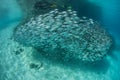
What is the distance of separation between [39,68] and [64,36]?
110cm

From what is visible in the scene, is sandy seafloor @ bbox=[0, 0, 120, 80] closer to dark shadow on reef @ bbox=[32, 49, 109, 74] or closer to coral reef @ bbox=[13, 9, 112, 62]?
dark shadow on reef @ bbox=[32, 49, 109, 74]

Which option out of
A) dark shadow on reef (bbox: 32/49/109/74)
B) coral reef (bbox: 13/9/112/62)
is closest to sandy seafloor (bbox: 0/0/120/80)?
dark shadow on reef (bbox: 32/49/109/74)

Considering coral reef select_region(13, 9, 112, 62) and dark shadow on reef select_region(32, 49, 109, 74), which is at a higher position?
coral reef select_region(13, 9, 112, 62)

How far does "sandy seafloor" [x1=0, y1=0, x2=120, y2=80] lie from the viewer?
18.5 ft

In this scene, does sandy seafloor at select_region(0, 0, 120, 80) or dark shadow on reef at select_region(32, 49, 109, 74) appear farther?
dark shadow on reef at select_region(32, 49, 109, 74)

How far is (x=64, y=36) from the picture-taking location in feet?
19.5

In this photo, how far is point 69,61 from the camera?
6059mm

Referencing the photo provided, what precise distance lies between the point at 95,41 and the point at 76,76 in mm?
1248

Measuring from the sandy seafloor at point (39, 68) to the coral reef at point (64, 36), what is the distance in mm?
282

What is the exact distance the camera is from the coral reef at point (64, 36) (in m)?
5.86

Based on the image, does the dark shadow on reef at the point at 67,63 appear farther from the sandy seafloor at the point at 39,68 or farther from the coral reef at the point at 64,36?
the coral reef at the point at 64,36

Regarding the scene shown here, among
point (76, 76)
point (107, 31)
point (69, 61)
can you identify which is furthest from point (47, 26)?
point (107, 31)

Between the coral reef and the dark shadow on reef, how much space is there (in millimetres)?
101

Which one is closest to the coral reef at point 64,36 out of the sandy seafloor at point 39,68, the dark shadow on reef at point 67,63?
the dark shadow on reef at point 67,63
